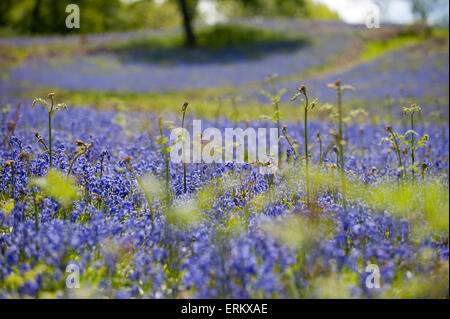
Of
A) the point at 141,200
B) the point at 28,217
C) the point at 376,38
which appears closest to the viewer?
the point at 28,217

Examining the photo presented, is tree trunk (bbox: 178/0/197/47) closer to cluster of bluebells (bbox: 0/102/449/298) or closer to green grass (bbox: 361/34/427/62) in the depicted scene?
green grass (bbox: 361/34/427/62)

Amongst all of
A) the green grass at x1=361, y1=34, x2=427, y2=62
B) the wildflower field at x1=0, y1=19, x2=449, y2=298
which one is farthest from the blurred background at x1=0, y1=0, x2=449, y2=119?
the wildflower field at x1=0, y1=19, x2=449, y2=298

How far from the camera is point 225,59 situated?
22875mm

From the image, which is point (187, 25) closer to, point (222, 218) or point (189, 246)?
point (222, 218)

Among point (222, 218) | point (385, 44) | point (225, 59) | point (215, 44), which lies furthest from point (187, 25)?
point (222, 218)

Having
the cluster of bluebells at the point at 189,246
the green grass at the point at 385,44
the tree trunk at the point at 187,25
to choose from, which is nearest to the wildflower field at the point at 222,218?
the cluster of bluebells at the point at 189,246

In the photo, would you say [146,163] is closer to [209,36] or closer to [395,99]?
[395,99]

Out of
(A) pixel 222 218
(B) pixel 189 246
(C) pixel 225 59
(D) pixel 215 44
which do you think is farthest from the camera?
(D) pixel 215 44

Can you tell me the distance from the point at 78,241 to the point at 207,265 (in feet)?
2.63

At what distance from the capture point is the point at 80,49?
2323 cm

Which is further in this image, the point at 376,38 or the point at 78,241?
the point at 376,38

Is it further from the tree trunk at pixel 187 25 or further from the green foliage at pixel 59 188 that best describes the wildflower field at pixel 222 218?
the tree trunk at pixel 187 25

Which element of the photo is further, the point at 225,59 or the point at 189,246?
the point at 225,59
